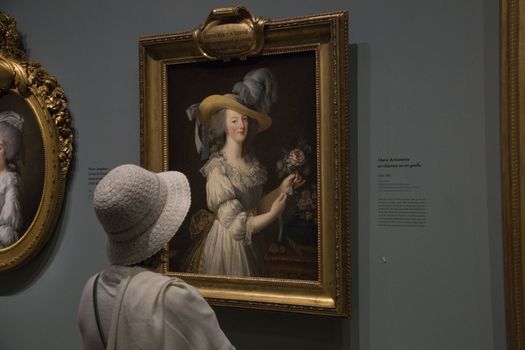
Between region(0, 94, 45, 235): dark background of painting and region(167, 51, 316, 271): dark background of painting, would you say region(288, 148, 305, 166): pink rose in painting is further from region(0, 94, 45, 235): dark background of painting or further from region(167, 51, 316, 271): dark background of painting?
region(0, 94, 45, 235): dark background of painting

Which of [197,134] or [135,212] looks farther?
[197,134]

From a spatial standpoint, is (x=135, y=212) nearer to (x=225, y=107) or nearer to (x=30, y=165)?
(x=225, y=107)

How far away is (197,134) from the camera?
7.63ft

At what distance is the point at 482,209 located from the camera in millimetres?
1911

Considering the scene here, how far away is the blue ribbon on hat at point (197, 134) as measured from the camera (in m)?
2.31

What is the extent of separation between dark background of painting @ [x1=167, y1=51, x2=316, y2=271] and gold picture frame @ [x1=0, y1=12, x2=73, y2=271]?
0.65 metres

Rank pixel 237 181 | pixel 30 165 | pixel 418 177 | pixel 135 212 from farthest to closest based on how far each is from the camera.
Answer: pixel 30 165, pixel 237 181, pixel 418 177, pixel 135 212

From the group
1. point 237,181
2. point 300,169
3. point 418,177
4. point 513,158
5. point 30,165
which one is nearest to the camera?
point 513,158

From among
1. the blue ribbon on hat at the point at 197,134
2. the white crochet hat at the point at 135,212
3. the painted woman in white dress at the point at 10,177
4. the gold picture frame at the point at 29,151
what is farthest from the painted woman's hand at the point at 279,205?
the painted woman in white dress at the point at 10,177

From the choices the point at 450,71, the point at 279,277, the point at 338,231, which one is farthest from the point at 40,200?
the point at 450,71

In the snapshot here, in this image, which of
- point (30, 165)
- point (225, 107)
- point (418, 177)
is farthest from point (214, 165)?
point (30, 165)

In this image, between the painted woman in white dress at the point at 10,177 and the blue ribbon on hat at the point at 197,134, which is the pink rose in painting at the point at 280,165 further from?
the painted woman in white dress at the point at 10,177

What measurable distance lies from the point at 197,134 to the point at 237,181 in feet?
0.88

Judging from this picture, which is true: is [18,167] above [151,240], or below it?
above
